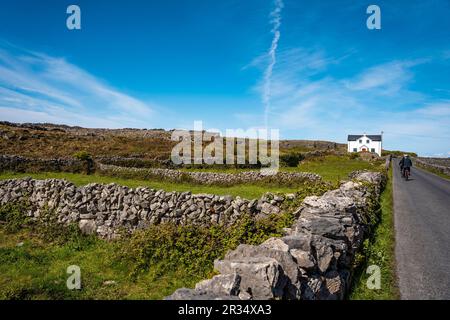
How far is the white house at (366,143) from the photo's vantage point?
9825 cm

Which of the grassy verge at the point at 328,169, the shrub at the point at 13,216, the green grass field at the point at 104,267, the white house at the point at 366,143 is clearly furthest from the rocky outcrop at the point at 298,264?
the white house at the point at 366,143

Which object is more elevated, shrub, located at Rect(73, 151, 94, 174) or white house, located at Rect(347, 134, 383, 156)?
white house, located at Rect(347, 134, 383, 156)

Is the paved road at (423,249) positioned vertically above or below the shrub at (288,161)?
below

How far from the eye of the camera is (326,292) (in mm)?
5191

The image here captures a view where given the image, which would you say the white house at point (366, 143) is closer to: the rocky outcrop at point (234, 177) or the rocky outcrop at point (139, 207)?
the rocky outcrop at point (234, 177)

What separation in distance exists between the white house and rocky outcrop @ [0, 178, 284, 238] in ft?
322

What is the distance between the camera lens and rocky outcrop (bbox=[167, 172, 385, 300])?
12.7 ft

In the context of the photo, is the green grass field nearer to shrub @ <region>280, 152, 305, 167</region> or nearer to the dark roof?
shrub @ <region>280, 152, 305, 167</region>

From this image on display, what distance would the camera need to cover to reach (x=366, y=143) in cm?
9944

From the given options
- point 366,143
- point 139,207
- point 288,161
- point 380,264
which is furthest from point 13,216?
point 366,143

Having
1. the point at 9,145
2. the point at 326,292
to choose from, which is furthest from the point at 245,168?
the point at 9,145

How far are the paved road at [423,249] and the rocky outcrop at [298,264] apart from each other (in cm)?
123

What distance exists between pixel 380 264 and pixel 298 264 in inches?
156

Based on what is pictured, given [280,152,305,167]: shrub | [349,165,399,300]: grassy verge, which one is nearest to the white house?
[280,152,305,167]: shrub
